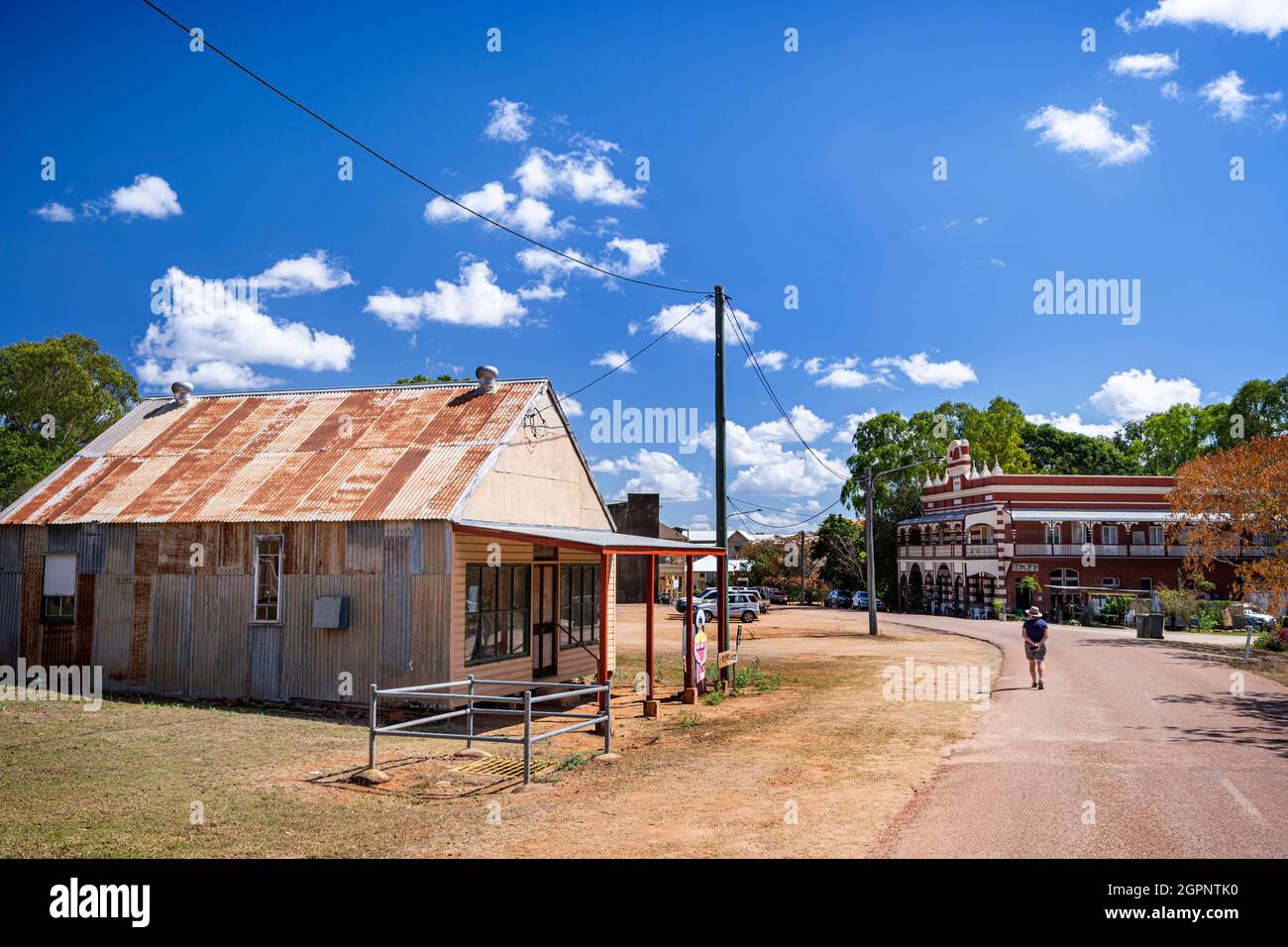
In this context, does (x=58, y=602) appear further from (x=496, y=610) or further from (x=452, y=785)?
(x=452, y=785)

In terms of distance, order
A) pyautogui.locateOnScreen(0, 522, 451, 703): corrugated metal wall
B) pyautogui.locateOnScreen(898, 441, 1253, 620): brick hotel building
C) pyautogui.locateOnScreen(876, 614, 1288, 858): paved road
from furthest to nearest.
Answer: pyautogui.locateOnScreen(898, 441, 1253, 620): brick hotel building < pyautogui.locateOnScreen(0, 522, 451, 703): corrugated metal wall < pyautogui.locateOnScreen(876, 614, 1288, 858): paved road

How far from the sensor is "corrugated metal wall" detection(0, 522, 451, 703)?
15.7m

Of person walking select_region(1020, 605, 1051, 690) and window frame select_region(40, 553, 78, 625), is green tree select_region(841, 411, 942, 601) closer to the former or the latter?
Answer: person walking select_region(1020, 605, 1051, 690)

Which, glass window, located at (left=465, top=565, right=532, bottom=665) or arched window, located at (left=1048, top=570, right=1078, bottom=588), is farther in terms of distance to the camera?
arched window, located at (left=1048, top=570, right=1078, bottom=588)

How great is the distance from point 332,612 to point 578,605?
6.52 m

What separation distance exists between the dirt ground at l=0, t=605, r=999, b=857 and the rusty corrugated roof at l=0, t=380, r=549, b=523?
156 inches

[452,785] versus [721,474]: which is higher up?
[721,474]

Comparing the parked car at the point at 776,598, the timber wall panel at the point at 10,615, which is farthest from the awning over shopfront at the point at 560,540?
the parked car at the point at 776,598

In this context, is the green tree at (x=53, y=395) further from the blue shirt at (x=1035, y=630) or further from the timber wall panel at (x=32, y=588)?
the blue shirt at (x=1035, y=630)

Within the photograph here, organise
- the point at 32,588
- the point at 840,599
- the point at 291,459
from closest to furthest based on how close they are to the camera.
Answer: the point at 32,588
the point at 291,459
the point at 840,599

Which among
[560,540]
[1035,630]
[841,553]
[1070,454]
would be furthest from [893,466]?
[560,540]

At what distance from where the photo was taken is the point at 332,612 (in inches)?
625

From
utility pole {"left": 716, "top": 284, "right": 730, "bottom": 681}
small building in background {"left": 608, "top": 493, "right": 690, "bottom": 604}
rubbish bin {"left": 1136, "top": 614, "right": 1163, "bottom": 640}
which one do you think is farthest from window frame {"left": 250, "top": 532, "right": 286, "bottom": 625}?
small building in background {"left": 608, "top": 493, "right": 690, "bottom": 604}

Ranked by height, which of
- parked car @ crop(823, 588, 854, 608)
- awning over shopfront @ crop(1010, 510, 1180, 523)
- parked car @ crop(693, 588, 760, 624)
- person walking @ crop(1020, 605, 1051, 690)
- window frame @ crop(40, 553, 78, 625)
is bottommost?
parked car @ crop(823, 588, 854, 608)
